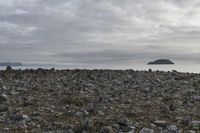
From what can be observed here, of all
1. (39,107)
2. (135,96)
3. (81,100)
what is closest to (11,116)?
(39,107)

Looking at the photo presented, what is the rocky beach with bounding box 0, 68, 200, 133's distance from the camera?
49.2 ft

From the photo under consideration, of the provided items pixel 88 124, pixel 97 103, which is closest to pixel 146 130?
pixel 88 124

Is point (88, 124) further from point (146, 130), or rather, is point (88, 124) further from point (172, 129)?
point (172, 129)

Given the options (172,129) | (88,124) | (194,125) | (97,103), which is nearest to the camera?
(88,124)

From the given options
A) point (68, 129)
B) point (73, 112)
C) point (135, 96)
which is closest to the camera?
point (68, 129)

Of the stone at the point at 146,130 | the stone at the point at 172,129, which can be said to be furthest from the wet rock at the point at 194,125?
the stone at the point at 146,130

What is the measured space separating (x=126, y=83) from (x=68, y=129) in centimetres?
1315

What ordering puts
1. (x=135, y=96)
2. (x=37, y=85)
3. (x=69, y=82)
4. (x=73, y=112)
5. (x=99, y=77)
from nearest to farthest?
1. (x=73, y=112)
2. (x=135, y=96)
3. (x=37, y=85)
4. (x=69, y=82)
5. (x=99, y=77)

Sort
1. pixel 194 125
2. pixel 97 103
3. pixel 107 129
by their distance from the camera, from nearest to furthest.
Result: 1. pixel 107 129
2. pixel 194 125
3. pixel 97 103

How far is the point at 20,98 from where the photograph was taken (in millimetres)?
20500

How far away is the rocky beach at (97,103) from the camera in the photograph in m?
15.0

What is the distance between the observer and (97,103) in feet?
62.4

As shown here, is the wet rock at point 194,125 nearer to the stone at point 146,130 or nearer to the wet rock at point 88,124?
the stone at point 146,130

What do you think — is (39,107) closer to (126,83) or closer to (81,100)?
(81,100)
